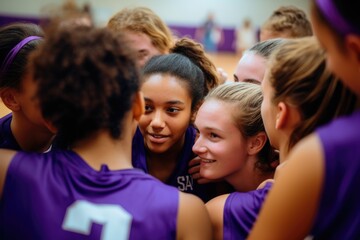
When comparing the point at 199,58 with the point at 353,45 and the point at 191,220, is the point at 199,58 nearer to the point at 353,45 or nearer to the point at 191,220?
the point at 191,220

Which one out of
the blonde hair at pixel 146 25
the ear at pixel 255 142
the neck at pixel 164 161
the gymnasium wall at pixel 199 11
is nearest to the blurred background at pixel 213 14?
the gymnasium wall at pixel 199 11

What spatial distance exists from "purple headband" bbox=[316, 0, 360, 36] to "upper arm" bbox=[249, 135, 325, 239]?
25 cm

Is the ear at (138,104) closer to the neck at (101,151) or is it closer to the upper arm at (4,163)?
the neck at (101,151)

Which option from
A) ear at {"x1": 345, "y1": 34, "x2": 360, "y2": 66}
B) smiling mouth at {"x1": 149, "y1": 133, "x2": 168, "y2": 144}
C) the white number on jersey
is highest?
ear at {"x1": 345, "y1": 34, "x2": 360, "y2": 66}

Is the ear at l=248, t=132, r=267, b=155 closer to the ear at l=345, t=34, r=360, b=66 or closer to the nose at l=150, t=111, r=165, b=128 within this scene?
the nose at l=150, t=111, r=165, b=128

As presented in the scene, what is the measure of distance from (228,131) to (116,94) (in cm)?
83

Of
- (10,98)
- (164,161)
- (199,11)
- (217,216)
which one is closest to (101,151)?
(217,216)

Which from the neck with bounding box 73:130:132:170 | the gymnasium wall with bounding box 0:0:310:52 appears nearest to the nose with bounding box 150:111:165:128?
the neck with bounding box 73:130:132:170

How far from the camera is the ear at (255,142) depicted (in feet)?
6.71

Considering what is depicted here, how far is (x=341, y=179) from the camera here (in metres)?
1.01

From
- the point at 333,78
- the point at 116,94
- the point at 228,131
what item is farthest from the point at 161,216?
the point at 228,131

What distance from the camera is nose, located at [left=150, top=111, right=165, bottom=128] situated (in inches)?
85.7

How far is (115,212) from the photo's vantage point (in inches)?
50.5

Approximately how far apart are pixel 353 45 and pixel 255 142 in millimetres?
1090
